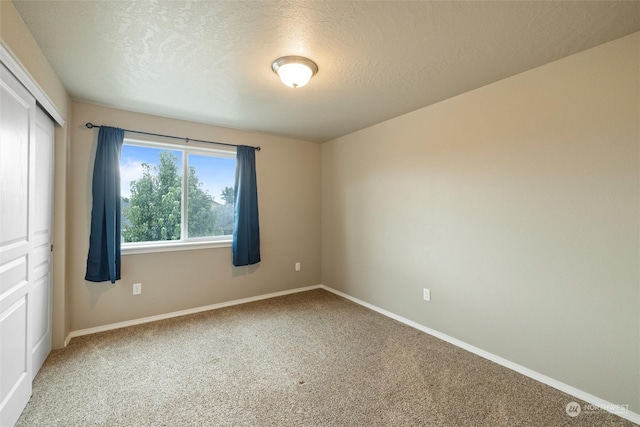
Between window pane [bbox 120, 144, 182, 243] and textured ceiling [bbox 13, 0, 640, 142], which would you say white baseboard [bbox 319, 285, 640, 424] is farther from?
window pane [bbox 120, 144, 182, 243]

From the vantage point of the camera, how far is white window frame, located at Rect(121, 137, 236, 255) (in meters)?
3.15

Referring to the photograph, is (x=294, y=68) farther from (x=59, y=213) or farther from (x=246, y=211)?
(x=59, y=213)

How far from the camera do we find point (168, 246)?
3.30 m

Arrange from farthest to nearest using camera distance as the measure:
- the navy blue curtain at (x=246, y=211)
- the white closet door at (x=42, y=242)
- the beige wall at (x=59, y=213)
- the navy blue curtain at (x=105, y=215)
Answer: the navy blue curtain at (x=246, y=211) < the navy blue curtain at (x=105, y=215) < the beige wall at (x=59, y=213) < the white closet door at (x=42, y=242)

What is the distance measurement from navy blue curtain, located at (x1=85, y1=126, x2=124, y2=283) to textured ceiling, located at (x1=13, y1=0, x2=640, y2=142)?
48cm

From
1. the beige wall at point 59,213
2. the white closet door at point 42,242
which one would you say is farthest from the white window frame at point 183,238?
the white closet door at point 42,242

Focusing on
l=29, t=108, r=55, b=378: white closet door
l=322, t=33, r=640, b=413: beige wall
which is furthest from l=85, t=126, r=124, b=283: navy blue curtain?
l=322, t=33, r=640, b=413: beige wall

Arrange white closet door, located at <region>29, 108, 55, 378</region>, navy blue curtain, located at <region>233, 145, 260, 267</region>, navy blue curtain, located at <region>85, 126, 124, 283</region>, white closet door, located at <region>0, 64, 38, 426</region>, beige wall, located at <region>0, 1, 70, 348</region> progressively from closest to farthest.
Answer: white closet door, located at <region>0, 64, 38, 426</region> → white closet door, located at <region>29, 108, 55, 378</region> → beige wall, located at <region>0, 1, 70, 348</region> → navy blue curtain, located at <region>85, 126, 124, 283</region> → navy blue curtain, located at <region>233, 145, 260, 267</region>

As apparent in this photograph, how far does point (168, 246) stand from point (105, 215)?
693 mm

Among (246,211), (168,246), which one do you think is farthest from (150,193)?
(246,211)

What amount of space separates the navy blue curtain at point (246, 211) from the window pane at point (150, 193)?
0.68 m


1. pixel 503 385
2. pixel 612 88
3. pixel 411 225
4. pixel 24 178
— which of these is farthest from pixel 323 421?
pixel 612 88

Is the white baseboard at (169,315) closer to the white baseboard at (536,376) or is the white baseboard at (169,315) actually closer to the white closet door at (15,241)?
the white closet door at (15,241)

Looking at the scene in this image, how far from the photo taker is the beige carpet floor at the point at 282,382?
1752 millimetres
